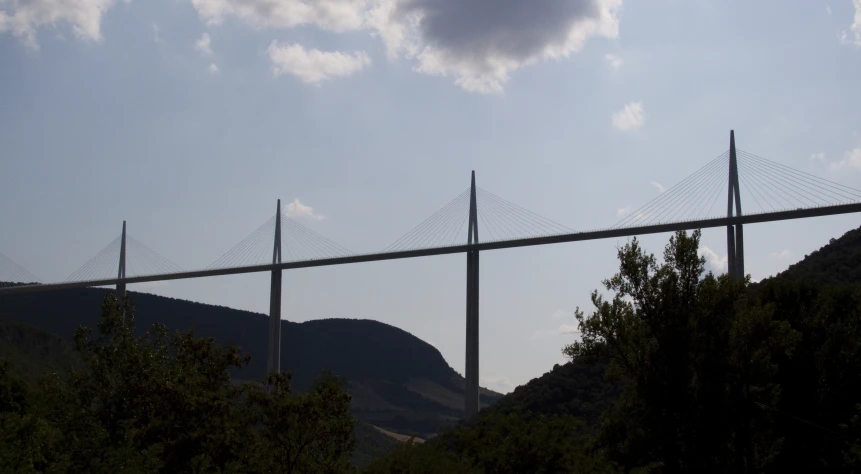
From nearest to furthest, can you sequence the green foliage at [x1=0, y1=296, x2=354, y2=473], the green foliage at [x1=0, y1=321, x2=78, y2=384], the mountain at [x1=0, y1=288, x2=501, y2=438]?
1. the green foliage at [x1=0, y1=296, x2=354, y2=473]
2. the green foliage at [x1=0, y1=321, x2=78, y2=384]
3. the mountain at [x1=0, y1=288, x2=501, y2=438]

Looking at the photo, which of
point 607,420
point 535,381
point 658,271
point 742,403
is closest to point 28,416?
point 607,420

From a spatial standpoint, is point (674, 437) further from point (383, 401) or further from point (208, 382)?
point (383, 401)

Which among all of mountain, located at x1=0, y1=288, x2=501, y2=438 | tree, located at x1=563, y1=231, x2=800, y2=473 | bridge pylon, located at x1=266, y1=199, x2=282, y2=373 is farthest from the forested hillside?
mountain, located at x1=0, y1=288, x2=501, y2=438

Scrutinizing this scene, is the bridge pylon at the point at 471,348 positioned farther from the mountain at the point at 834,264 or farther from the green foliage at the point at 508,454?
the green foliage at the point at 508,454

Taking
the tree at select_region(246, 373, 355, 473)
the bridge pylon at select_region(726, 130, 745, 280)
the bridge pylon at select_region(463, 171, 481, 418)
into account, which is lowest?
the tree at select_region(246, 373, 355, 473)

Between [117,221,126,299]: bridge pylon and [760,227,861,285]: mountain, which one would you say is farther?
[117,221,126,299]: bridge pylon

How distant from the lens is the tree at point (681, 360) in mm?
15727

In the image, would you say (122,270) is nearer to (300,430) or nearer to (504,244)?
(504,244)

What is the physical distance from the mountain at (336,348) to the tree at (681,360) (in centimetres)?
8343

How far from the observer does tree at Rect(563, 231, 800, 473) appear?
51.6ft

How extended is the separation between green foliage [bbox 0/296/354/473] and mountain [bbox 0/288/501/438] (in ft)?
280

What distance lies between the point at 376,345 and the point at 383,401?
49.5ft

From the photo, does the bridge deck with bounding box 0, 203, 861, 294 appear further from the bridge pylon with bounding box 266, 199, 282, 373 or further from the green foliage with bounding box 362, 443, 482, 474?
the green foliage with bounding box 362, 443, 482, 474

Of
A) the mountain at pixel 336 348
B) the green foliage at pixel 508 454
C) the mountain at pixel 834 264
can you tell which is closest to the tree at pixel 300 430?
the green foliage at pixel 508 454
